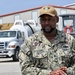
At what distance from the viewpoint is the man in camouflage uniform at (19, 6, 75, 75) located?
133 inches

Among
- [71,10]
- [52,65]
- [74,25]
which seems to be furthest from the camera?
[71,10]

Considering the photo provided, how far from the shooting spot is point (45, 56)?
11.1 ft

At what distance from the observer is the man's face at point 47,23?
343 centimetres

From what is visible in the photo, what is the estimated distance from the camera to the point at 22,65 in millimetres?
3430

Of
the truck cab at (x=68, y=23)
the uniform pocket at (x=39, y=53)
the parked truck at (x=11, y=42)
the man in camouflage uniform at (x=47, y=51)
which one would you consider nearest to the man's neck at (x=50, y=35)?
the man in camouflage uniform at (x=47, y=51)

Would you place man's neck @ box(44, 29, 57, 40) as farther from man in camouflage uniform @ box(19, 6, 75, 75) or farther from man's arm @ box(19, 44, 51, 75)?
man's arm @ box(19, 44, 51, 75)

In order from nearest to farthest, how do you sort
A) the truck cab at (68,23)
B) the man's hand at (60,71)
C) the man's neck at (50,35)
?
the man's hand at (60,71), the man's neck at (50,35), the truck cab at (68,23)

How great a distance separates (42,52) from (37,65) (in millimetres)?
132

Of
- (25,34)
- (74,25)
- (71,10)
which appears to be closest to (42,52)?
(25,34)

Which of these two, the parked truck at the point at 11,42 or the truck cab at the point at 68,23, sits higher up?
the truck cab at the point at 68,23

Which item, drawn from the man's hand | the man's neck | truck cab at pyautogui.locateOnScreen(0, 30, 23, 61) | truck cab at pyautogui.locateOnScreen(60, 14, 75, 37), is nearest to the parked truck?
truck cab at pyautogui.locateOnScreen(0, 30, 23, 61)

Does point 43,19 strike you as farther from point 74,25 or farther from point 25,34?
point 74,25

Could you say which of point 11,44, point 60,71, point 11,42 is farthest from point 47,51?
point 11,42

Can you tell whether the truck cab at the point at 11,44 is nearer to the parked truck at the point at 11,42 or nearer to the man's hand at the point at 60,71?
the parked truck at the point at 11,42
